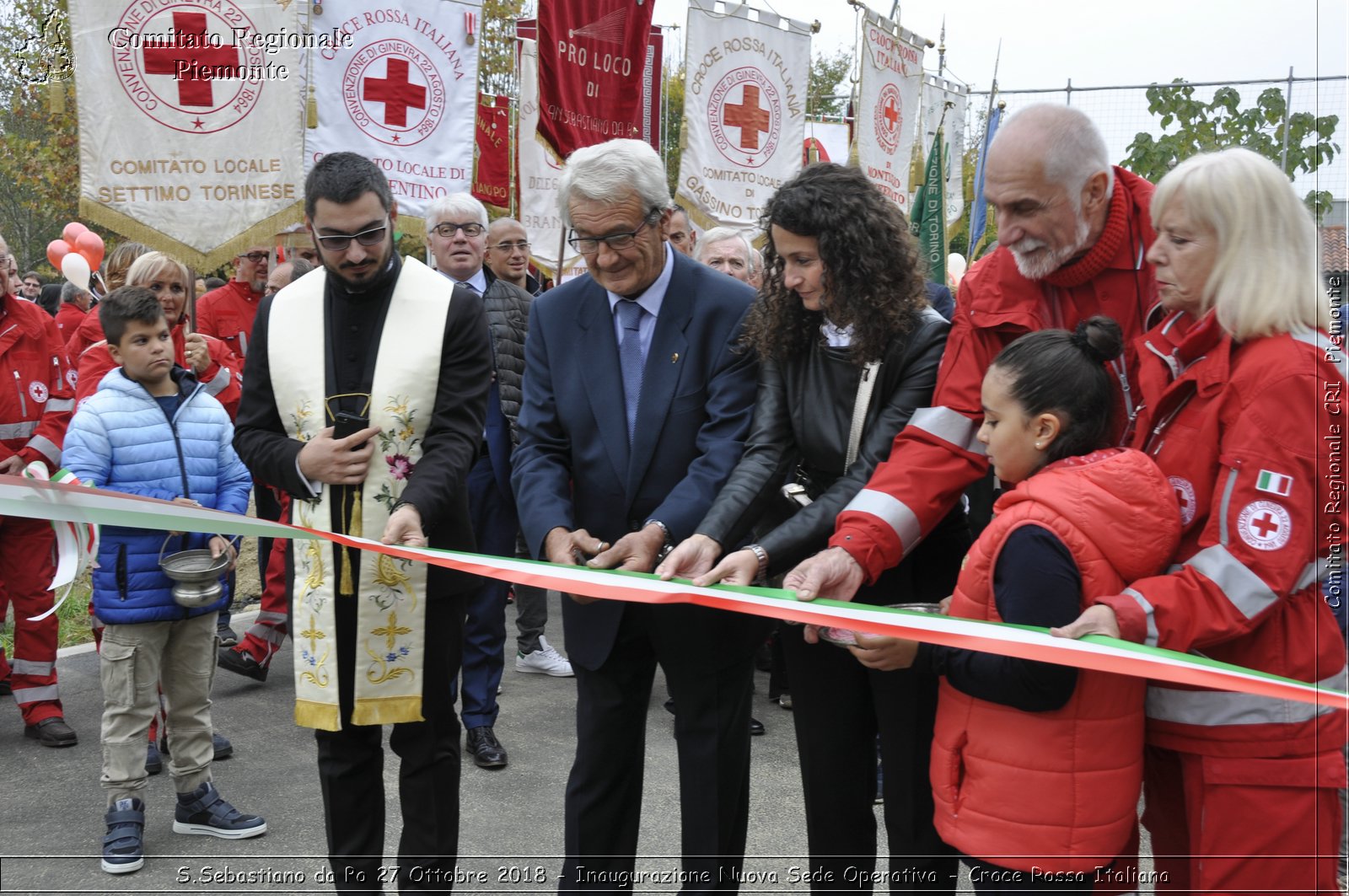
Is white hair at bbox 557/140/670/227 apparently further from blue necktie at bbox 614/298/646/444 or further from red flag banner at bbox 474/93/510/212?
red flag banner at bbox 474/93/510/212

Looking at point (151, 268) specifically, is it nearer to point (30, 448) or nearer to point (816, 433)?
point (30, 448)

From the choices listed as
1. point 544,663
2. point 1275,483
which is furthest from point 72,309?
point 1275,483

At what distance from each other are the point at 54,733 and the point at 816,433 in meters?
4.00

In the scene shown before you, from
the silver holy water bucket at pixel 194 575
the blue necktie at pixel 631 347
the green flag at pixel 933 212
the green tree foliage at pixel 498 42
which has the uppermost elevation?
the green tree foliage at pixel 498 42

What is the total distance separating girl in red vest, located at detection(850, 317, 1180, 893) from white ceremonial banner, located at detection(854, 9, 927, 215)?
8.45 metres

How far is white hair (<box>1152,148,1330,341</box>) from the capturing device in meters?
2.08

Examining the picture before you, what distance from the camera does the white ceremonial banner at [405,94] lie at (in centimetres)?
599

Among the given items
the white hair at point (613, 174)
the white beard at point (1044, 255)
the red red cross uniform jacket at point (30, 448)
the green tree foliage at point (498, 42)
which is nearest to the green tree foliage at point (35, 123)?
the green tree foliage at point (498, 42)

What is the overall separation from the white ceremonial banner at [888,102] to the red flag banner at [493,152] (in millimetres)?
3657

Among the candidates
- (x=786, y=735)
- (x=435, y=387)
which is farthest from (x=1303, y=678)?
(x=786, y=735)

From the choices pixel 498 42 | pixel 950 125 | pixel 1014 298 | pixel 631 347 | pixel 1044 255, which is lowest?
pixel 631 347

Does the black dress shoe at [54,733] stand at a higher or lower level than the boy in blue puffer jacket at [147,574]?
lower

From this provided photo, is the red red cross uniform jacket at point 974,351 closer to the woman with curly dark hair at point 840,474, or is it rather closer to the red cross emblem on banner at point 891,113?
the woman with curly dark hair at point 840,474

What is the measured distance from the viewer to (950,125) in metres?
15.1
